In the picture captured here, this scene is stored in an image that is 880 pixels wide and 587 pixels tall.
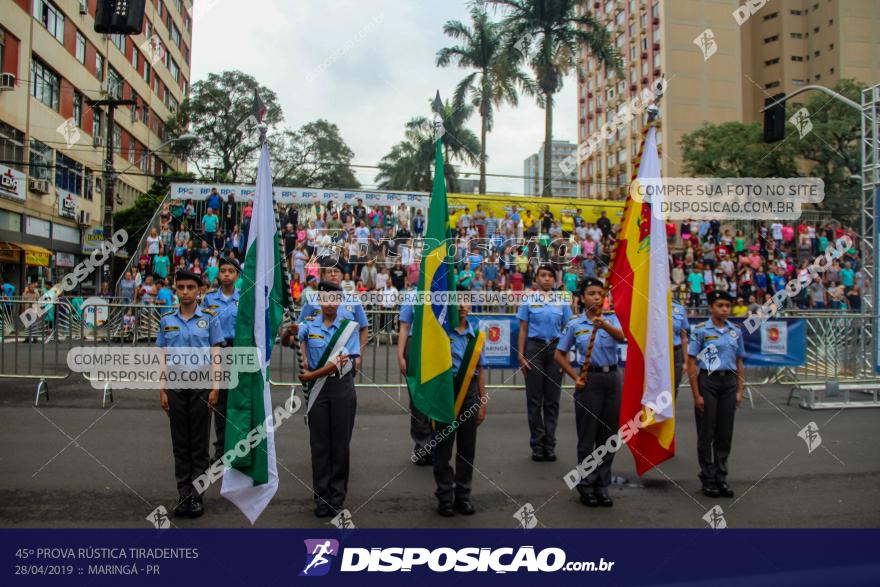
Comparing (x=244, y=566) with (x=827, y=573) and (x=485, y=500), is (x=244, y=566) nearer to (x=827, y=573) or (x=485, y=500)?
(x=485, y=500)

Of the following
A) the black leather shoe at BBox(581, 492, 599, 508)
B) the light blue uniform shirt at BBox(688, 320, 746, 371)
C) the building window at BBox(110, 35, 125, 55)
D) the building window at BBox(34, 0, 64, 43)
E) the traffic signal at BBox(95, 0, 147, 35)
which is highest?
the building window at BBox(110, 35, 125, 55)

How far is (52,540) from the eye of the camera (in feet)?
14.4

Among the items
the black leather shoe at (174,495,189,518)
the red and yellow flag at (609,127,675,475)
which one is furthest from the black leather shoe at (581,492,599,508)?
the black leather shoe at (174,495,189,518)

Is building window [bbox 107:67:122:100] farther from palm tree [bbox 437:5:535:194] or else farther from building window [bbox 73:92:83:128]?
palm tree [bbox 437:5:535:194]

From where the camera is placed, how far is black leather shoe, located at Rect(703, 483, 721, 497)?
5.71 metres

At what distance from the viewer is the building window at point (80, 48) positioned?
A: 101 feet

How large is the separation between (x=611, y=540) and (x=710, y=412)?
1.92 metres

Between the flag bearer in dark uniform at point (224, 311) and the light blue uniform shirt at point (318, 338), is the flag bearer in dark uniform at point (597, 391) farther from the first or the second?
the flag bearer in dark uniform at point (224, 311)

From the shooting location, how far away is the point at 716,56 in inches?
2130

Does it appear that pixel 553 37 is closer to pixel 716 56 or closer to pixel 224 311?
pixel 224 311

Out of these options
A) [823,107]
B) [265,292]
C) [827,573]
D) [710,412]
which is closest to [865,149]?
[710,412]

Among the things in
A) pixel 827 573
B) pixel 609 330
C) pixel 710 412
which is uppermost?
pixel 609 330

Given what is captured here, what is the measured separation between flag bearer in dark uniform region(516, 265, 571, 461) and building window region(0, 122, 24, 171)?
2274cm

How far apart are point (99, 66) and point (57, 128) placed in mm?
8211
